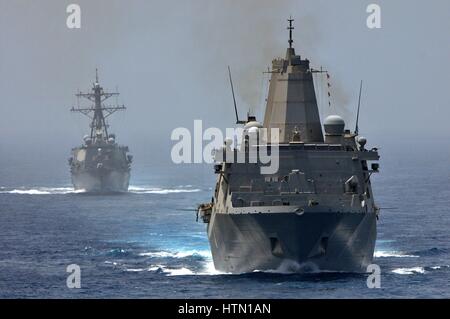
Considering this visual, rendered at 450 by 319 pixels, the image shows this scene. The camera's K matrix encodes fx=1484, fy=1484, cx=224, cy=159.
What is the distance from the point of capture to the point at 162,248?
7488cm

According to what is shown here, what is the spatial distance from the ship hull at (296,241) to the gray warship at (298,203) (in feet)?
0.13

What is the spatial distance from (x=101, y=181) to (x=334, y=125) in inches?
2875

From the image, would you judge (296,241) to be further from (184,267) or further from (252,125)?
(252,125)

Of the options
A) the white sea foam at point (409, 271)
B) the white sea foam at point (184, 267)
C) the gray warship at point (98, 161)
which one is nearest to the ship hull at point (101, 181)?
the gray warship at point (98, 161)

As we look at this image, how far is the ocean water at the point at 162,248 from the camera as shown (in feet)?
190

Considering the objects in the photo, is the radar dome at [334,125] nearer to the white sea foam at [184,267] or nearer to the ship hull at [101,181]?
the white sea foam at [184,267]

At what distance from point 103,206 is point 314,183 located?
51385 mm

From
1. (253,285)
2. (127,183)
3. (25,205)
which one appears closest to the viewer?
(253,285)

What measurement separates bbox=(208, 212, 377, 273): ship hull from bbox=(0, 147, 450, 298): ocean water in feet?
1.92

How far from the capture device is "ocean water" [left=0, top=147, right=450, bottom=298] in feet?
190

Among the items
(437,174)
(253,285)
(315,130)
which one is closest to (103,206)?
(437,174)

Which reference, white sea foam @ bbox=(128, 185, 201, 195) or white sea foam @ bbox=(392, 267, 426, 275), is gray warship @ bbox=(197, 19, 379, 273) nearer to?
white sea foam @ bbox=(392, 267, 426, 275)

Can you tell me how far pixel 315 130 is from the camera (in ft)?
217
